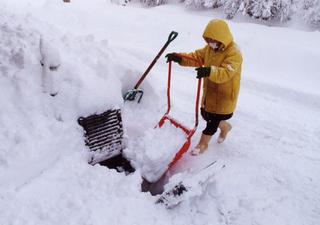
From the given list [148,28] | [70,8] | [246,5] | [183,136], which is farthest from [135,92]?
[70,8]

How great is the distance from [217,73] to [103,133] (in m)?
1.29

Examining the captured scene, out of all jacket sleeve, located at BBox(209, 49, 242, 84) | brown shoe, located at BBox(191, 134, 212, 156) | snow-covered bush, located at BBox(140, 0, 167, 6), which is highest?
jacket sleeve, located at BBox(209, 49, 242, 84)

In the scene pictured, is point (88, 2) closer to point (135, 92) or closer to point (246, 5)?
point (246, 5)

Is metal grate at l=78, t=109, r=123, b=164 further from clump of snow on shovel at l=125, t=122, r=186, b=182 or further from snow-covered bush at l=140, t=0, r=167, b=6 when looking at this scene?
snow-covered bush at l=140, t=0, r=167, b=6

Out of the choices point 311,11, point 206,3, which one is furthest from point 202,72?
point 206,3

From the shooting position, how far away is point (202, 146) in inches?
163

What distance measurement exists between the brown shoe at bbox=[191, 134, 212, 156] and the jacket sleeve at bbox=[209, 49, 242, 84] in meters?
0.86

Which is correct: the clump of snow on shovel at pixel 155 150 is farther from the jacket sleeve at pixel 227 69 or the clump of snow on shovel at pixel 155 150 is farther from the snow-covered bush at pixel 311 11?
the snow-covered bush at pixel 311 11

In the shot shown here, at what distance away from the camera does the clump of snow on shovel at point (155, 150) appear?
369 centimetres

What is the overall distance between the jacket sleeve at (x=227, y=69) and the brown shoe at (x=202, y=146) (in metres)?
0.86

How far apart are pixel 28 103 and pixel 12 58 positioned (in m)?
0.44

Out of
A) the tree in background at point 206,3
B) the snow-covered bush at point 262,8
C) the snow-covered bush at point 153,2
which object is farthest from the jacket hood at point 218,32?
the snow-covered bush at point 153,2

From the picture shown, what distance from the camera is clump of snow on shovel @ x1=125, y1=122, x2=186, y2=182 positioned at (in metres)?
3.69

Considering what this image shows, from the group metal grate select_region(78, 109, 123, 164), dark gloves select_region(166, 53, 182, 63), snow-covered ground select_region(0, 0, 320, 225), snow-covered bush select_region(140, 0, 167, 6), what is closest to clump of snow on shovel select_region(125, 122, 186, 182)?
snow-covered ground select_region(0, 0, 320, 225)
